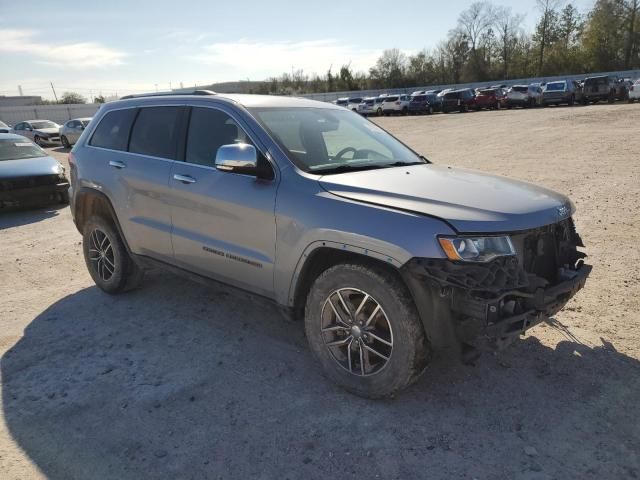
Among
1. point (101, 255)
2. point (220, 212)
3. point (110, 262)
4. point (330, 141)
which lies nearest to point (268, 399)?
point (220, 212)

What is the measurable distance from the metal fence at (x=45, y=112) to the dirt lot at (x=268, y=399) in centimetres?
4596

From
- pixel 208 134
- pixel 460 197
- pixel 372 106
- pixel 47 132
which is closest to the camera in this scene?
pixel 460 197

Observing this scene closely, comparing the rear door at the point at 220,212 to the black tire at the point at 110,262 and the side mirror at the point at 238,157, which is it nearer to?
the side mirror at the point at 238,157

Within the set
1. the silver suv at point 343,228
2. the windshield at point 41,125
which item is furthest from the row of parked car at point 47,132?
the silver suv at point 343,228

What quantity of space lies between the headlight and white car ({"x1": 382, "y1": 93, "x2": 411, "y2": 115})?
38643 mm

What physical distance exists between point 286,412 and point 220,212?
1520 mm

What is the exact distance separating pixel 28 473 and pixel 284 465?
138 cm

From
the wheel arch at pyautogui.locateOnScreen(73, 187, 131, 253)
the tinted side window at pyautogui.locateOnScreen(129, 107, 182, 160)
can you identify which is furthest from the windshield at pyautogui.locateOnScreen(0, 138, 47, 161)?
the tinted side window at pyautogui.locateOnScreen(129, 107, 182, 160)

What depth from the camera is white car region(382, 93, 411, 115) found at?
3975 cm

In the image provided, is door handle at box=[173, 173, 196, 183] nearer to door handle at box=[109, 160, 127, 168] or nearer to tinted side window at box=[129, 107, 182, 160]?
tinted side window at box=[129, 107, 182, 160]

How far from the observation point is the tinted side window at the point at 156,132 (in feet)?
14.0

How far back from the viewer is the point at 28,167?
978 cm

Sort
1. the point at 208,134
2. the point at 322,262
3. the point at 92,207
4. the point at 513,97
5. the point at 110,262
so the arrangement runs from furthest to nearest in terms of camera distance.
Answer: the point at 513,97 → the point at 92,207 → the point at 110,262 → the point at 208,134 → the point at 322,262

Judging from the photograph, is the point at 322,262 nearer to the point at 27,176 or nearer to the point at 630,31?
the point at 27,176
